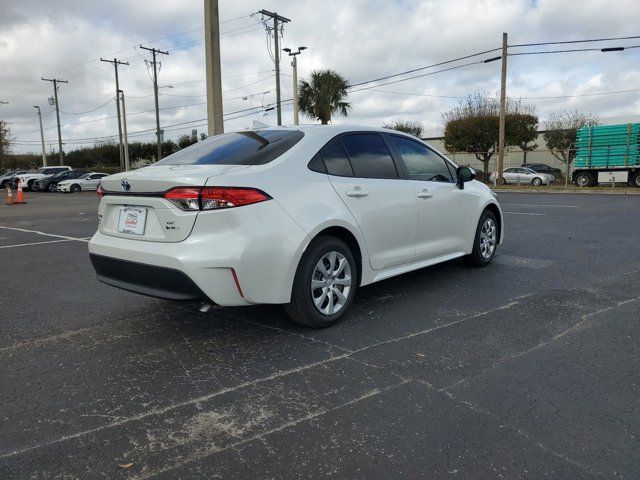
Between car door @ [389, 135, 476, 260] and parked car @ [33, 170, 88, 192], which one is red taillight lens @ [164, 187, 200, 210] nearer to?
car door @ [389, 135, 476, 260]

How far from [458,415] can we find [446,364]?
0.67m

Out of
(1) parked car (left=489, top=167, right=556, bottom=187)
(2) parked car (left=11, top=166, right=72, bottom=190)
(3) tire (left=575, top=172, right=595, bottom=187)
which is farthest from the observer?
(2) parked car (left=11, top=166, right=72, bottom=190)

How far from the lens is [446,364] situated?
3.48 metres

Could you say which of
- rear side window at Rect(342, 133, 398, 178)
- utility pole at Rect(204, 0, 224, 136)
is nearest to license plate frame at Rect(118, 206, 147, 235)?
rear side window at Rect(342, 133, 398, 178)

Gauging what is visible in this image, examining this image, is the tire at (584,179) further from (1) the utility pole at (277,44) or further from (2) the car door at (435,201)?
Answer: (2) the car door at (435,201)

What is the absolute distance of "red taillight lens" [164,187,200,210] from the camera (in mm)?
3604

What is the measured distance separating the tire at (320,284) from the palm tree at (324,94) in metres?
31.7

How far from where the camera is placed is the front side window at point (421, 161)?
521cm

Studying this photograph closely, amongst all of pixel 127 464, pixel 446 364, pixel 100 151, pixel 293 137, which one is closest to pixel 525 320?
pixel 446 364

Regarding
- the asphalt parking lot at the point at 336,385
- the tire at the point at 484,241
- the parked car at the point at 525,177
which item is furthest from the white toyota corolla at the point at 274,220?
the parked car at the point at 525,177

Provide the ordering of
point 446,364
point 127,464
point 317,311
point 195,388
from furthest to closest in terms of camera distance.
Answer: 1. point 317,311
2. point 446,364
3. point 195,388
4. point 127,464

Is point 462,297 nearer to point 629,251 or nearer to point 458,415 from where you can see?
point 458,415

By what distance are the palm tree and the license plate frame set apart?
3194cm

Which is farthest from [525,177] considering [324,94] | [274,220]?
[274,220]
